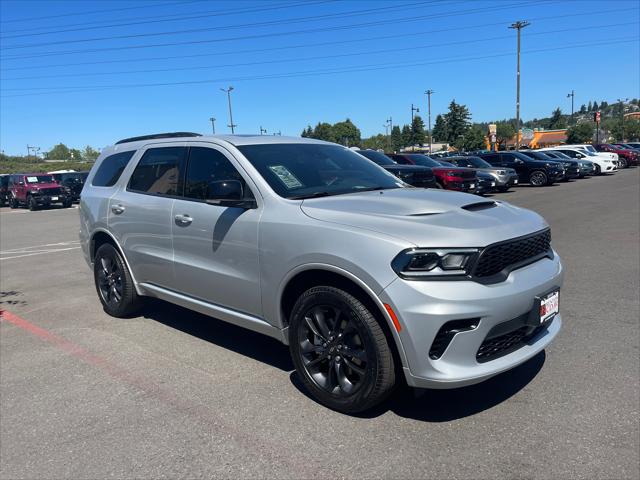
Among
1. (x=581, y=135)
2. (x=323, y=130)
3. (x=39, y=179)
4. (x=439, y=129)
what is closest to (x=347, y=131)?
(x=323, y=130)

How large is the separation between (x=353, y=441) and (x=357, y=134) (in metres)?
149

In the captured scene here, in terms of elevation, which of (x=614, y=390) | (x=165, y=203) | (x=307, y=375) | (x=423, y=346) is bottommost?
(x=614, y=390)

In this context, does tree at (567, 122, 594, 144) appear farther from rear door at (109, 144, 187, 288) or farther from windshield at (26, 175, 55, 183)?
rear door at (109, 144, 187, 288)

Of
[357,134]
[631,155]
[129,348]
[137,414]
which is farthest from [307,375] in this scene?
[357,134]

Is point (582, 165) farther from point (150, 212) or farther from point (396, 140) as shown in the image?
point (396, 140)

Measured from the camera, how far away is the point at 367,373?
3164 mm

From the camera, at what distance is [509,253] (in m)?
3.19

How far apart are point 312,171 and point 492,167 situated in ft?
64.6

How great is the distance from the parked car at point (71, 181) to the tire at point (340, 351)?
2740cm

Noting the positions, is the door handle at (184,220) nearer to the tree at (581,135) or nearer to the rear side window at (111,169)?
the rear side window at (111,169)

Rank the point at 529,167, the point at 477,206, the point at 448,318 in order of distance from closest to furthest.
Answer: the point at 448,318
the point at 477,206
the point at 529,167

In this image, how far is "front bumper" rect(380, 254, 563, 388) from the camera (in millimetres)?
2875

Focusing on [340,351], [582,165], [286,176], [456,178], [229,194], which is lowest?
[582,165]

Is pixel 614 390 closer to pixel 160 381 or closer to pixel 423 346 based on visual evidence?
pixel 423 346
